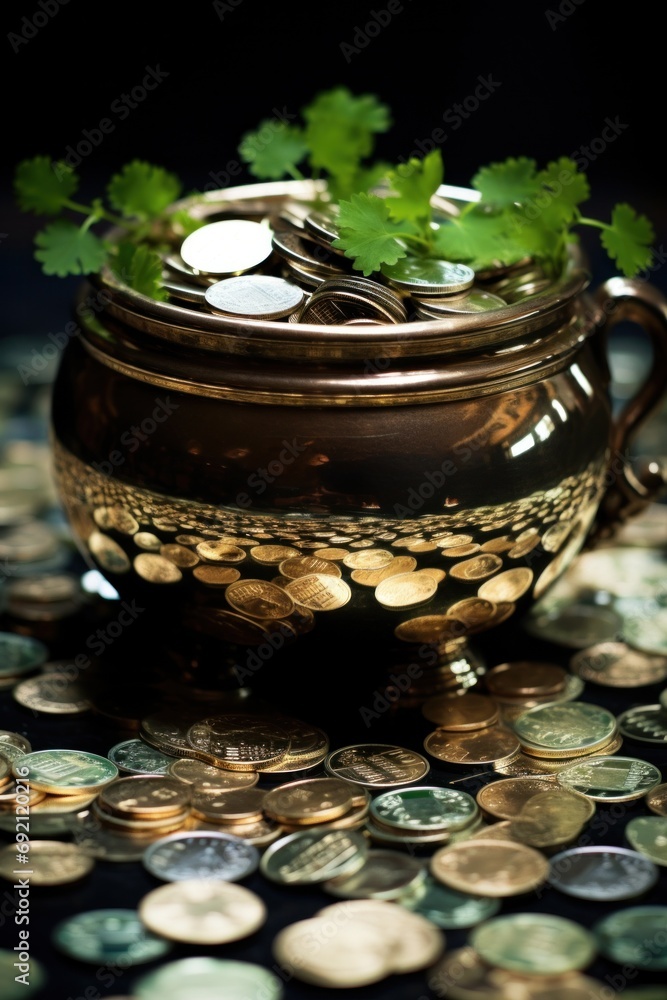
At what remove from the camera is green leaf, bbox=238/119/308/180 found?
1.13m

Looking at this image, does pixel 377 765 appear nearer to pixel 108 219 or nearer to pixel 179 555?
pixel 179 555

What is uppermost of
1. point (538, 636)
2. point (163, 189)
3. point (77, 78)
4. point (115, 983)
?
point (77, 78)

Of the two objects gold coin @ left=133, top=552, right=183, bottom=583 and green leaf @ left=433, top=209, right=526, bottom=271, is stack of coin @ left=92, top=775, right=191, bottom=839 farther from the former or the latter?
green leaf @ left=433, top=209, right=526, bottom=271

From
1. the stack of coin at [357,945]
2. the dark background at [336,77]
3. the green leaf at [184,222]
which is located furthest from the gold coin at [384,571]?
the dark background at [336,77]

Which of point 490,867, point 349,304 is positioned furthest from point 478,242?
point 490,867

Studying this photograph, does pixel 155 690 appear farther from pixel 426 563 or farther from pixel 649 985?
pixel 649 985

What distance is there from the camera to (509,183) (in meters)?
1.02

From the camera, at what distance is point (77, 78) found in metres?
2.22

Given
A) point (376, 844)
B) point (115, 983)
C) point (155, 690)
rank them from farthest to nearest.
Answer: point (155, 690) → point (376, 844) → point (115, 983)

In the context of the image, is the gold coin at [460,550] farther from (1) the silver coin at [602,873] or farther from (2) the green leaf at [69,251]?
(2) the green leaf at [69,251]

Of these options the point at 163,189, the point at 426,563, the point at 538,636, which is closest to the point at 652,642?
the point at 538,636

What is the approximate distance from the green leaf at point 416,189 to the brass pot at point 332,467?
0.11 meters

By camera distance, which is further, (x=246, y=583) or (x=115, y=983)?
(x=246, y=583)

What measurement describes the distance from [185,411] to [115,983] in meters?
0.37
